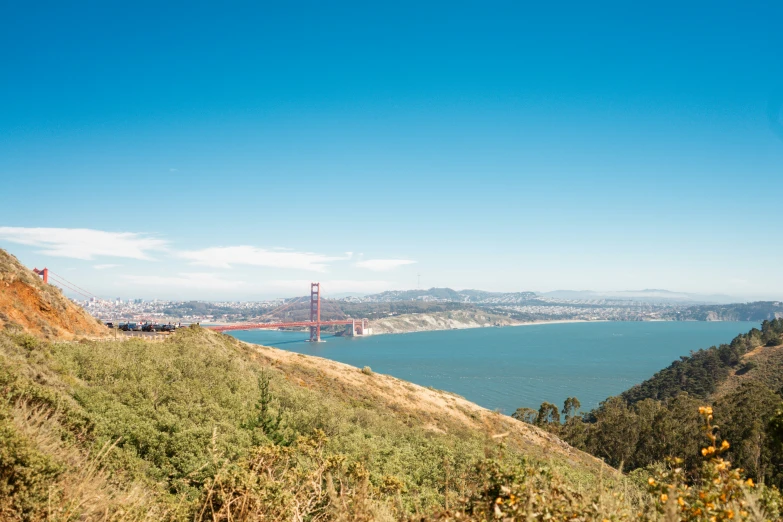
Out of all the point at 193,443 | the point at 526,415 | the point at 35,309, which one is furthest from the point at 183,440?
the point at 526,415

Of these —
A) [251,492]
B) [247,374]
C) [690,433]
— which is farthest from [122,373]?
[690,433]

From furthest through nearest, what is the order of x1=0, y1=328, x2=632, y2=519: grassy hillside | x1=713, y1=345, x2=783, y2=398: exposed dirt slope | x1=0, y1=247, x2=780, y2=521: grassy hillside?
x1=713, y1=345, x2=783, y2=398: exposed dirt slope
x1=0, y1=328, x2=632, y2=519: grassy hillside
x1=0, y1=247, x2=780, y2=521: grassy hillside

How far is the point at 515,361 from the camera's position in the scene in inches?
3440

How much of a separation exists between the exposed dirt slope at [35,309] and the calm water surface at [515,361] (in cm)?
4255

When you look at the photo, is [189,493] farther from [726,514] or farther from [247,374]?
[247,374]

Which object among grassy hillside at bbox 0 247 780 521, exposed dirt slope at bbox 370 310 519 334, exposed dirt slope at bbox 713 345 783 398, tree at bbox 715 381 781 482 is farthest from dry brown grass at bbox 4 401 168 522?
exposed dirt slope at bbox 370 310 519 334

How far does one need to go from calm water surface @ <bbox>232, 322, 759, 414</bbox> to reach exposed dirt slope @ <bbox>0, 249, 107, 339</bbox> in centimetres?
4255

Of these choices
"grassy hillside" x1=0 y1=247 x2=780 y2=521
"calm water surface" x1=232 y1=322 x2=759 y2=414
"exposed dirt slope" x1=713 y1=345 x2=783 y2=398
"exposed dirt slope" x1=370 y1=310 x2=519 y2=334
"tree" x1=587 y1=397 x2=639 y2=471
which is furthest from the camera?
"exposed dirt slope" x1=370 y1=310 x2=519 y2=334

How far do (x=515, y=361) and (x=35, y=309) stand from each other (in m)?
80.8

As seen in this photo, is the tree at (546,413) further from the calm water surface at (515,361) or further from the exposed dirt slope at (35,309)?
the exposed dirt slope at (35,309)

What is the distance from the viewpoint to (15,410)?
5746mm

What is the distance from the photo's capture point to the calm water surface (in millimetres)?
61250

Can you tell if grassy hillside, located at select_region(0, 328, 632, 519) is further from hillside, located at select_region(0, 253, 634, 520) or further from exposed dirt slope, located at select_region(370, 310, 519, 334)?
exposed dirt slope, located at select_region(370, 310, 519, 334)

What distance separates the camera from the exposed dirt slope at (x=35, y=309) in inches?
689
